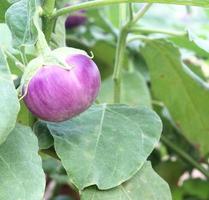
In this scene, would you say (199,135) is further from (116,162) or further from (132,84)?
(116,162)

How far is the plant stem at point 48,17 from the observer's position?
0.51 metres

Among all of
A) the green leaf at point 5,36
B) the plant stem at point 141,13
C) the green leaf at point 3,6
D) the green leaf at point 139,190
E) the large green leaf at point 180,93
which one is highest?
the green leaf at point 3,6

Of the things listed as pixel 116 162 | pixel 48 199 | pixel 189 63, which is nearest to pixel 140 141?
pixel 116 162

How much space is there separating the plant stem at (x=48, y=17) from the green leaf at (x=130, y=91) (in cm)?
34

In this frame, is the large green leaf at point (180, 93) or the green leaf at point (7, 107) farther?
the large green leaf at point (180, 93)

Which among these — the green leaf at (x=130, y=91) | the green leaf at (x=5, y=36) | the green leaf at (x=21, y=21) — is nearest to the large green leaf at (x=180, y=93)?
the green leaf at (x=130, y=91)

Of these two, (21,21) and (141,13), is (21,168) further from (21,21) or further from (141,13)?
(141,13)

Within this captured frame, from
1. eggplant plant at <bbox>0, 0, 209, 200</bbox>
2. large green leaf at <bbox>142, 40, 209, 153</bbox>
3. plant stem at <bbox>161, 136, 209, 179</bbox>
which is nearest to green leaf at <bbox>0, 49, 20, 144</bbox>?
eggplant plant at <bbox>0, 0, 209, 200</bbox>

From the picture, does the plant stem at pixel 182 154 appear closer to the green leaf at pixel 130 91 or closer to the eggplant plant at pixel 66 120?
the green leaf at pixel 130 91

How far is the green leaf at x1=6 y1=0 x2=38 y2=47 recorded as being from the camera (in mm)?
487

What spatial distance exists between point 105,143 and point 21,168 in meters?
0.09

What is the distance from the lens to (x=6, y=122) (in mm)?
417

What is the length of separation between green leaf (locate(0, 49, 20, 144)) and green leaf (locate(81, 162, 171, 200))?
11 centimetres

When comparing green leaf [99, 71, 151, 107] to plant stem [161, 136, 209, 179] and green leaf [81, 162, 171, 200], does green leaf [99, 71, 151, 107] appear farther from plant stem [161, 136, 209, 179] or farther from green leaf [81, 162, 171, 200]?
green leaf [81, 162, 171, 200]
